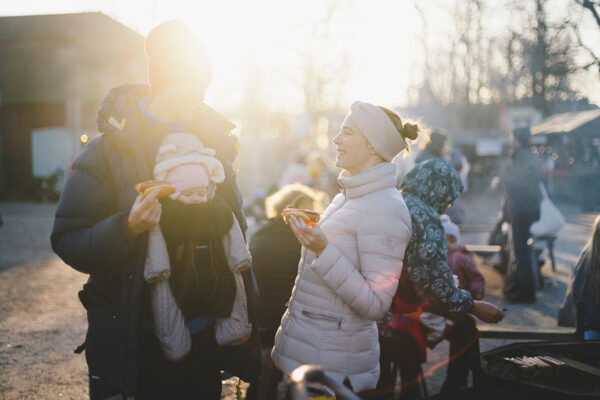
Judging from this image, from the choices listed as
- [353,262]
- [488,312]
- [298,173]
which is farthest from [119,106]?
[298,173]

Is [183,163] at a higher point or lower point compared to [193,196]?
higher

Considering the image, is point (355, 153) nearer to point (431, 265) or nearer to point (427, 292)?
point (431, 265)

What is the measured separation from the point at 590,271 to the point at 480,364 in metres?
1.30

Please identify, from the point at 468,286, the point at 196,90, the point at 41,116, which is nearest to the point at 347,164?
the point at 196,90

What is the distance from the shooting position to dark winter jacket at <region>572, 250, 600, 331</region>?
9.89ft

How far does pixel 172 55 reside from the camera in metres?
2.00

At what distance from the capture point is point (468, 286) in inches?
166

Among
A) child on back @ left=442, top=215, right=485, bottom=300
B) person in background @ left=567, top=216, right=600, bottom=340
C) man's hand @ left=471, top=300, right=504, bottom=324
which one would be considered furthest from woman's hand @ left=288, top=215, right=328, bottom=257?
child on back @ left=442, top=215, right=485, bottom=300

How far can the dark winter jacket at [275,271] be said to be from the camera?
3.45 meters

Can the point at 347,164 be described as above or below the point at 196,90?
below

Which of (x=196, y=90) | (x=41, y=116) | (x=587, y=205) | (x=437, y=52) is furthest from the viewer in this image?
(x=437, y=52)

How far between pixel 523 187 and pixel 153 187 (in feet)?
18.3

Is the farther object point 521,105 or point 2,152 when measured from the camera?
point 521,105

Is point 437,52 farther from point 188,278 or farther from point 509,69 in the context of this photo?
point 188,278
